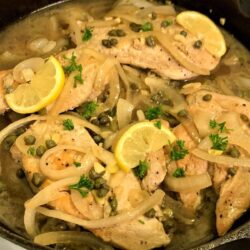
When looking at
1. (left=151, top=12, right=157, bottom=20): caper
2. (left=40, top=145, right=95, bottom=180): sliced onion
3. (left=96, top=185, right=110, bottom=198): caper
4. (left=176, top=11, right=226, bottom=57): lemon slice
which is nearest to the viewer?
(left=96, top=185, right=110, bottom=198): caper

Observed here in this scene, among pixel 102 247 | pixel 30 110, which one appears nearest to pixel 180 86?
pixel 30 110

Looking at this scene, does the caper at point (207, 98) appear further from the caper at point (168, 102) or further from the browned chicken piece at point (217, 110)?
the caper at point (168, 102)

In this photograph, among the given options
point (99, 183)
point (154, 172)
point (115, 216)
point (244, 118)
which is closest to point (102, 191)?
point (99, 183)

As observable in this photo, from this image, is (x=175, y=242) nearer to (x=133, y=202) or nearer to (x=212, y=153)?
(x=133, y=202)

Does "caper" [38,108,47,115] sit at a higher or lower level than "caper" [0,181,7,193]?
higher

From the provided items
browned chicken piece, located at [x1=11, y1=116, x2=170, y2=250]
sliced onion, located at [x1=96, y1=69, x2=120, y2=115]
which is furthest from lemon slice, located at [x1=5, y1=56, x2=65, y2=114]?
sliced onion, located at [x1=96, y1=69, x2=120, y2=115]

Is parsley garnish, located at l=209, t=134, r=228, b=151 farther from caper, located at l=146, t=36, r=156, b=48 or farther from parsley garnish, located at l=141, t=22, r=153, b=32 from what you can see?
parsley garnish, located at l=141, t=22, r=153, b=32
